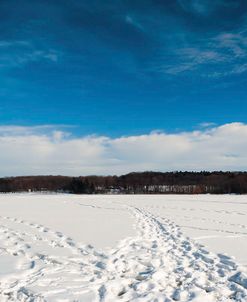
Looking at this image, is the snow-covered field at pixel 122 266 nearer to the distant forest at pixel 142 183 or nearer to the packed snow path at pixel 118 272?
the packed snow path at pixel 118 272

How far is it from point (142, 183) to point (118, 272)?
116012mm

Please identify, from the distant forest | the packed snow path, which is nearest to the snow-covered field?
the packed snow path

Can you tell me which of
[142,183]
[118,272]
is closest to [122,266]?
[118,272]

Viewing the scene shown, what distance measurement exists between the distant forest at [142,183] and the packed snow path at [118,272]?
8900 centimetres

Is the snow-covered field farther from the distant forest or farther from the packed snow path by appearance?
the distant forest

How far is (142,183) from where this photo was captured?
123188 millimetres

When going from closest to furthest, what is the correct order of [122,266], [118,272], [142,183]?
[118,272], [122,266], [142,183]

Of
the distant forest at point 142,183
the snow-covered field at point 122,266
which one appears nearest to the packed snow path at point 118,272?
the snow-covered field at point 122,266

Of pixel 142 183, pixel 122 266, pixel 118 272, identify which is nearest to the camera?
pixel 118 272

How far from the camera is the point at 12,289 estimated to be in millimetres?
6344

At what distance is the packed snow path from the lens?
619cm

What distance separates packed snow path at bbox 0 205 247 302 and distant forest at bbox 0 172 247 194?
292ft

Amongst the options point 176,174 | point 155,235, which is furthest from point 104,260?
point 176,174

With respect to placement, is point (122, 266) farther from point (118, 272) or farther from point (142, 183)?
point (142, 183)
